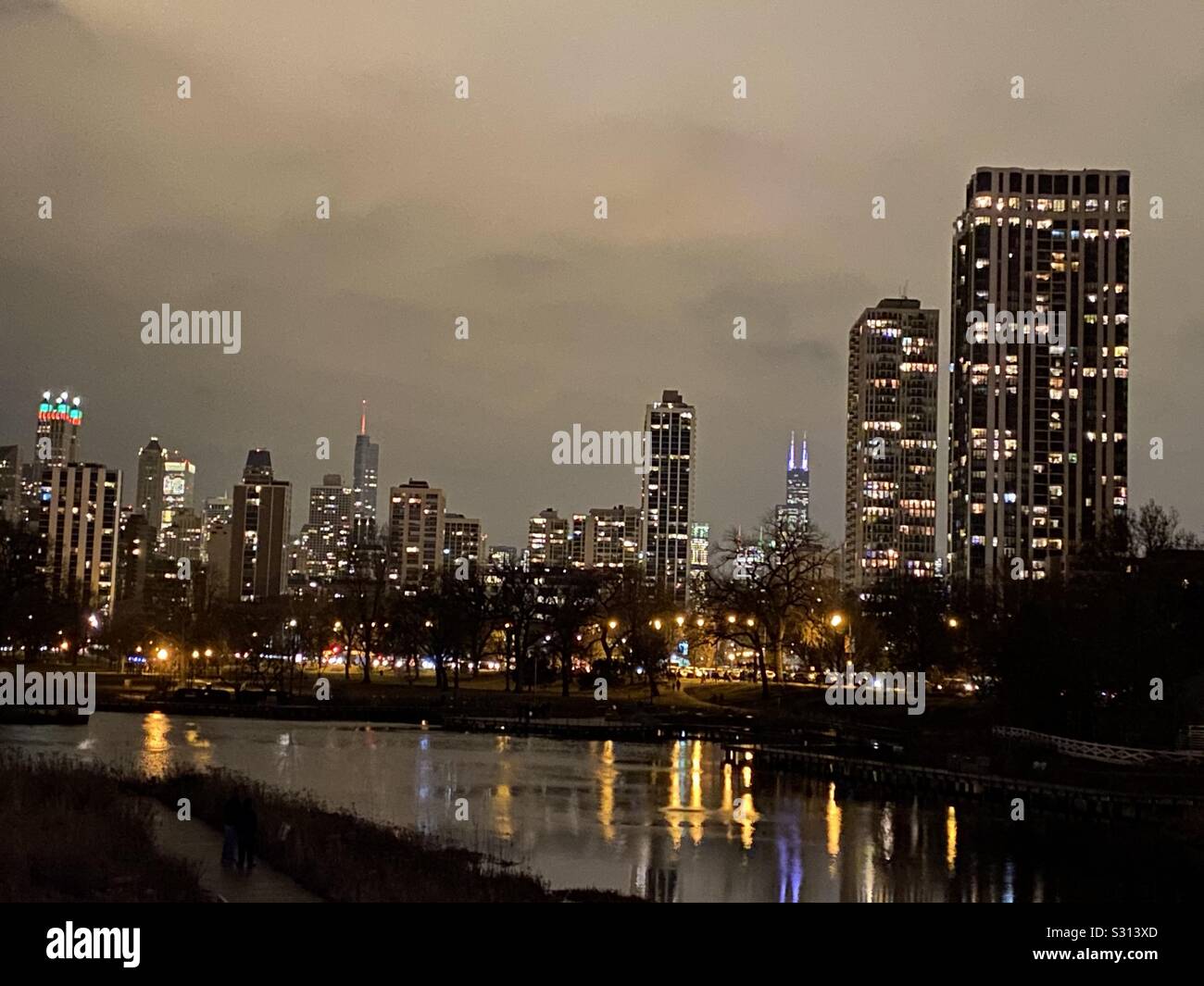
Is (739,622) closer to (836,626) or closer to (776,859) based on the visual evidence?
(836,626)

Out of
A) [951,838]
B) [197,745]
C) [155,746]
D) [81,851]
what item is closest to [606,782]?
[951,838]

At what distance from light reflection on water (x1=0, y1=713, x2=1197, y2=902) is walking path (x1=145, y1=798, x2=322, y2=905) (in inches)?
325

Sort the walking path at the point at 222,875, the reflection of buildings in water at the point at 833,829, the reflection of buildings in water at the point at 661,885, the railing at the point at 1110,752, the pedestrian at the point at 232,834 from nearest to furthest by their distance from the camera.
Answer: the walking path at the point at 222,875, the pedestrian at the point at 232,834, the reflection of buildings in water at the point at 661,885, the reflection of buildings in water at the point at 833,829, the railing at the point at 1110,752

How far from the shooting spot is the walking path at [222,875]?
21.8 m

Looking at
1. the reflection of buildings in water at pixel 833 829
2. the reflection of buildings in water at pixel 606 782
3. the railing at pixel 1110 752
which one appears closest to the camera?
the reflection of buildings in water at pixel 833 829

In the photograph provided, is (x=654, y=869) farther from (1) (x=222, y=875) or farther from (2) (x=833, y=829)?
(1) (x=222, y=875)

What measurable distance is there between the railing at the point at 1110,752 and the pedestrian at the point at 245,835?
1388 inches

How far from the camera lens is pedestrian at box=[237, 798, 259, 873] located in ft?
80.0

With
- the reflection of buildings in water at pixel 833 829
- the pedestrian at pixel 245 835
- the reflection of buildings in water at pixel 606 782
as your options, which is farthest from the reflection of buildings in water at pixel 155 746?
the reflection of buildings in water at pixel 833 829

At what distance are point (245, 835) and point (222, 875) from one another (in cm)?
101

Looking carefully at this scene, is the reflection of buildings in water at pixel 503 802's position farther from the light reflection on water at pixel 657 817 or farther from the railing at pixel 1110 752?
the railing at pixel 1110 752

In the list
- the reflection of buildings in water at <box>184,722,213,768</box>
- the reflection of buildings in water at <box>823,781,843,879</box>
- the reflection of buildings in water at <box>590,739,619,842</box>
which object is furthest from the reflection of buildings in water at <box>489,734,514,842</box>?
the reflection of buildings in water at <box>184,722,213,768</box>
